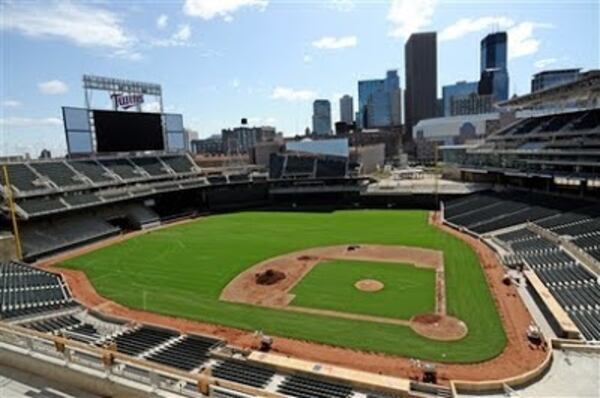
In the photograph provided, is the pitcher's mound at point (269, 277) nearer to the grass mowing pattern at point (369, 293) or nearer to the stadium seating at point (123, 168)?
the grass mowing pattern at point (369, 293)

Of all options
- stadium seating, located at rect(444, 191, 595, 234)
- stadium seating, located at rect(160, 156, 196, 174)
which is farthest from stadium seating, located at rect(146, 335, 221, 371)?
stadium seating, located at rect(160, 156, 196, 174)

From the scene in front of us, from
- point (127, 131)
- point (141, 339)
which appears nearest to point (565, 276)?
point (141, 339)

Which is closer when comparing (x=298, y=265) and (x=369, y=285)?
(x=369, y=285)

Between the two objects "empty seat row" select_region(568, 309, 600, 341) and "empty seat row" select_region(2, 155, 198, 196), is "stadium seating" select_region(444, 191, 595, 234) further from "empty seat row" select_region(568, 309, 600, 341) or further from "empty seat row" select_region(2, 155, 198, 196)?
"empty seat row" select_region(2, 155, 198, 196)

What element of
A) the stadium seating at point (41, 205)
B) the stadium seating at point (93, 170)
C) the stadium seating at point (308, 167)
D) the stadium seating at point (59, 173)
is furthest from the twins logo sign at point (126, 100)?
the stadium seating at point (308, 167)

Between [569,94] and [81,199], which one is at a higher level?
[569,94]

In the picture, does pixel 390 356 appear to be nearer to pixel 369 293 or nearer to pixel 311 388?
pixel 311 388

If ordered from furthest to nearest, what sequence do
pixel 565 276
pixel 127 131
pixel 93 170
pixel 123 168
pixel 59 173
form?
pixel 123 168, pixel 127 131, pixel 93 170, pixel 59 173, pixel 565 276

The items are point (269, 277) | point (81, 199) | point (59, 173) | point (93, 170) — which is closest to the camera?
point (269, 277)
